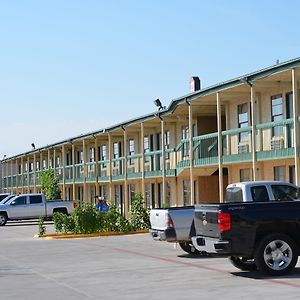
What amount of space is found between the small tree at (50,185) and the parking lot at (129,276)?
3345 cm

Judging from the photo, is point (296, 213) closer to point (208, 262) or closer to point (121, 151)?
point (208, 262)

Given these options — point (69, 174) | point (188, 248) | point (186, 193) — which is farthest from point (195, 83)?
point (188, 248)

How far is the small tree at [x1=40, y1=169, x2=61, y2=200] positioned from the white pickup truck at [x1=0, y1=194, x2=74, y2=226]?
970cm

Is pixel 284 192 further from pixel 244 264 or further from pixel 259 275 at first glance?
pixel 259 275

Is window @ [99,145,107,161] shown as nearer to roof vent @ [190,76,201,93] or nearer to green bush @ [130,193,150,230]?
roof vent @ [190,76,201,93]

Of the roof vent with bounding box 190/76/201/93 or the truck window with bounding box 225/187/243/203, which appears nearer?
the truck window with bounding box 225/187/243/203

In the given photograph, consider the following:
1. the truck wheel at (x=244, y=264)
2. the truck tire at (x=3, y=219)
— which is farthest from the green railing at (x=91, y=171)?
the truck wheel at (x=244, y=264)

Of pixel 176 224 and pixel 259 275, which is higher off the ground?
pixel 176 224

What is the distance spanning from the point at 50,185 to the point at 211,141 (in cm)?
2769

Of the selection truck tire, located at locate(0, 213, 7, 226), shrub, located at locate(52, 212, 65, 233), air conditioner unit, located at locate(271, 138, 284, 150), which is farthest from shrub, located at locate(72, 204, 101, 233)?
truck tire, located at locate(0, 213, 7, 226)

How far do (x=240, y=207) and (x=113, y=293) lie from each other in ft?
10.1

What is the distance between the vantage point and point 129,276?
1625 cm

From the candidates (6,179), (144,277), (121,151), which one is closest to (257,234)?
(144,277)

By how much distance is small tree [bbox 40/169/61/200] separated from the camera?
58375mm
